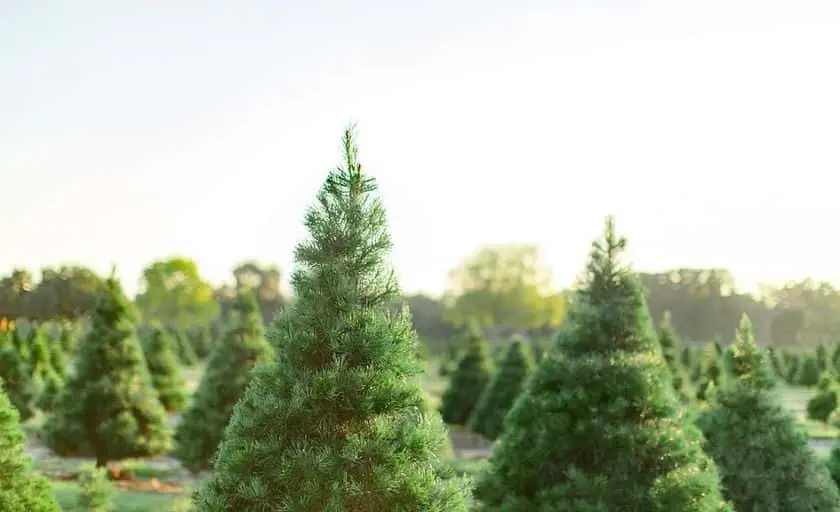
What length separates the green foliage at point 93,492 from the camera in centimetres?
1659

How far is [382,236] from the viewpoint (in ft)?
22.3

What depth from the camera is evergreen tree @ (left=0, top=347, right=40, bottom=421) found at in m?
36.0

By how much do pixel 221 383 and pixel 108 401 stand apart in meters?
4.04

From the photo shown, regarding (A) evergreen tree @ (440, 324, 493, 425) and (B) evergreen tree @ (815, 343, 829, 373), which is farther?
(B) evergreen tree @ (815, 343, 829, 373)

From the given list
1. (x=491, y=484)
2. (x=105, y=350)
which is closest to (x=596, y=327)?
(x=491, y=484)

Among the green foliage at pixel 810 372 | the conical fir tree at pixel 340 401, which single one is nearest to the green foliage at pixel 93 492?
the conical fir tree at pixel 340 401

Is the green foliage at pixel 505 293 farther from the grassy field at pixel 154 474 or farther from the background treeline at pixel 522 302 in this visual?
the grassy field at pixel 154 474

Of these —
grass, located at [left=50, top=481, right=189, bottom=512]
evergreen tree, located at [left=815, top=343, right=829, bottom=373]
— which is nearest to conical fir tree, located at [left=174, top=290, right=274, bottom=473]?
grass, located at [left=50, top=481, right=189, bottom=512]

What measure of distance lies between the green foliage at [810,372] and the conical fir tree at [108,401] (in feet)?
168

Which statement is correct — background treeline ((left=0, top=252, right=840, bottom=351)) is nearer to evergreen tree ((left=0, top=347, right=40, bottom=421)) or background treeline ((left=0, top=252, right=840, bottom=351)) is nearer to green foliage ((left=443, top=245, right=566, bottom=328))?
green foliage ((left=443, top=245, right=566, bottom=328))

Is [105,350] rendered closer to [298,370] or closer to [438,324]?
[298,370]

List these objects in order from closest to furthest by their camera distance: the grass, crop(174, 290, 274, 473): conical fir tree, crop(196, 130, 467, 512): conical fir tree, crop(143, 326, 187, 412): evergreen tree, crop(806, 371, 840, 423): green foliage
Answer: crop(196, 130, 467, 512): conical fir tree
the grass
crop(174, 290, 274, 473): conical fir tree
crop(143, 326, 187, 412): evergreen tree
crop(806, 371, 840, 423): green foliage

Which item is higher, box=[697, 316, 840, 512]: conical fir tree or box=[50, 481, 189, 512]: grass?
box=[697, 316, 840, 512]: conical fir tree

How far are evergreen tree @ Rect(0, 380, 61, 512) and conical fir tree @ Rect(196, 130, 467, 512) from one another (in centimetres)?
446
